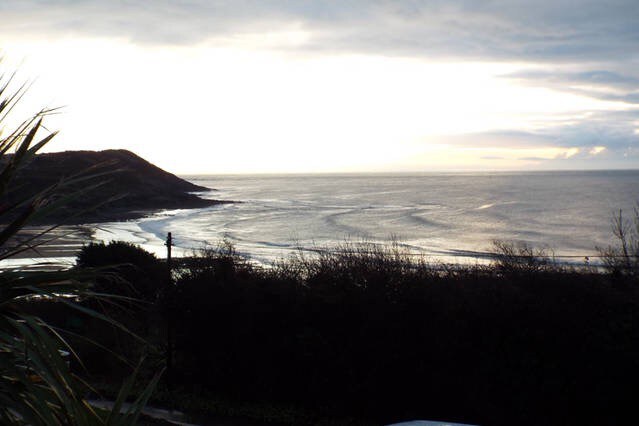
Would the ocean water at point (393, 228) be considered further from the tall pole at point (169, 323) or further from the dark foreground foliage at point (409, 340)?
the dark foreground foliage at point (409, 340)

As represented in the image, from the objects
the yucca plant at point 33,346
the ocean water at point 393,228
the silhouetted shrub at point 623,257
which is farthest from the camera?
the ocean water at point 393,228

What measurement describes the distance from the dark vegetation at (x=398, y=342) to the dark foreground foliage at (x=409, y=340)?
20 millimetres

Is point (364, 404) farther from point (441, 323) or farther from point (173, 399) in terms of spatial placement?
point (173, 399)

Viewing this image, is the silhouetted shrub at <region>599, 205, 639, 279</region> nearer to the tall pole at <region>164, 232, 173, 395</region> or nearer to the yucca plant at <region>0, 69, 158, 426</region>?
the tall pole at <region>164, 232, 173, 395</region>

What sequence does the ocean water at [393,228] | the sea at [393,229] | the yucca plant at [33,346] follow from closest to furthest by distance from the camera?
the yucca plant at [33,346]
the sea at [393,229]
the ocean water at [393,228]

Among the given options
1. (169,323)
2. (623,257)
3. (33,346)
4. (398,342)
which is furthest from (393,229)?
(33,346)

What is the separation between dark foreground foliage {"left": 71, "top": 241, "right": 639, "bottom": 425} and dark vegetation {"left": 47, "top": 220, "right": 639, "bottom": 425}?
2cm

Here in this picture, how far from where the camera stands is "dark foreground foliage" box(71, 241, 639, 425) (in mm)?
9562

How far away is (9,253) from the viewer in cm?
285

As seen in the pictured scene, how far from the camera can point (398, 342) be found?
417 inches

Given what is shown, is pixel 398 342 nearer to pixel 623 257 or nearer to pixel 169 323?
pixel 169 323

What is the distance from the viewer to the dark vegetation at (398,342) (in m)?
9.58

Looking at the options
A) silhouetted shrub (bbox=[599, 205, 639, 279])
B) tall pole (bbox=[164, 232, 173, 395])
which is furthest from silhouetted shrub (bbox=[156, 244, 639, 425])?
silhouetted shrub (bbox=[599, 205, 639, 279])

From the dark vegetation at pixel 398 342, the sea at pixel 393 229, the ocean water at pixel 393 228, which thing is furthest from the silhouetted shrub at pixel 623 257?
the ocean water at pixel 393 228
